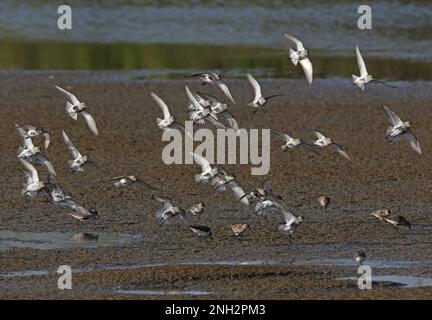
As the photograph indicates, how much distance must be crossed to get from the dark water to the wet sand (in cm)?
292

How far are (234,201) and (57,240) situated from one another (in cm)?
343

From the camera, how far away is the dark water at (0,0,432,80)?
3262 cm

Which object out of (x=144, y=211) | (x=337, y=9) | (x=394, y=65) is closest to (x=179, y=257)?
(x=144, y=211)

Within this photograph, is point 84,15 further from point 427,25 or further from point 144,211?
point 144,211

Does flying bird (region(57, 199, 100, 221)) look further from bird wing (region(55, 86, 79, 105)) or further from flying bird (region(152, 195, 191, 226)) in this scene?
bird wing (region(55, 86, 79, 105))

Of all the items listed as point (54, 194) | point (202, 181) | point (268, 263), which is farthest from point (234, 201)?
point (268, 263)

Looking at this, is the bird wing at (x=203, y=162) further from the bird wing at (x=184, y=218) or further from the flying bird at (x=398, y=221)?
the flying bird at (x=398, y=221)

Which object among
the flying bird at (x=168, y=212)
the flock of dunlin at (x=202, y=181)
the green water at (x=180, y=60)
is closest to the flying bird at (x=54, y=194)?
the flock of dunlin at (x=202, y=181)

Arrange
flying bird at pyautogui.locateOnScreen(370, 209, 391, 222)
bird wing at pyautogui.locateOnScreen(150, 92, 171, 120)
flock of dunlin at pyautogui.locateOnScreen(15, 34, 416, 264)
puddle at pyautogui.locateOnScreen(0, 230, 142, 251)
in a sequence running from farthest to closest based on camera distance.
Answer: bird wing at pyautogui.locateOnScreen(150, 92, 171, 120)
flying bird at pyautogui.locateOnScreen(370, 209, 391, 222)
flock of dunlin at pyautogui.locateOnScreen(15, 34, 416, 264)
puddle at pyautogui.locateOnScreen(0, 230, 142, 251)

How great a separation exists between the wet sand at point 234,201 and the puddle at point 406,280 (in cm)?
14

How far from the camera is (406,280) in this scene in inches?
574

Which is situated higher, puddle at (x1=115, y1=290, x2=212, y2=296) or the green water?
the green water

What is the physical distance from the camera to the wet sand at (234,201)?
14.6 meters

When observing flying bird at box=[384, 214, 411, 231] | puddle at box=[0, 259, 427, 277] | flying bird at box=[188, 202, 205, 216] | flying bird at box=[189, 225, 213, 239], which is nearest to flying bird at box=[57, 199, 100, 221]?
flying bird at box=[188, 202, 205, 216]
